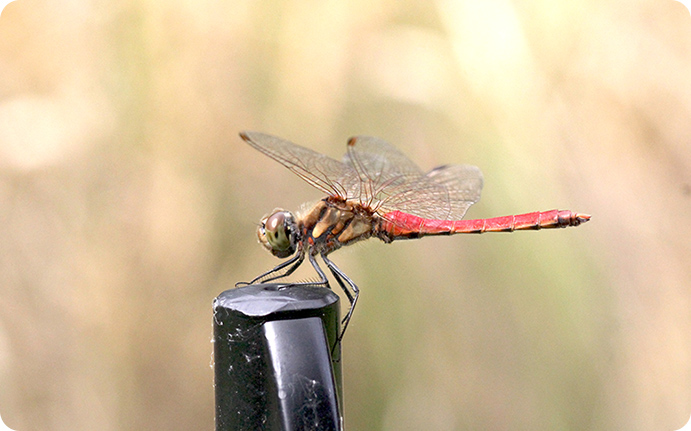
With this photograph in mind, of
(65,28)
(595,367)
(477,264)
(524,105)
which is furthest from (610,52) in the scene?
(65,28)

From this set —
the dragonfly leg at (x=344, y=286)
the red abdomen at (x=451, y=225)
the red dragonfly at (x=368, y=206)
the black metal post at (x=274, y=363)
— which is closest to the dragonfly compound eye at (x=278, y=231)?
the red dragonfly at (x=368, y=206)

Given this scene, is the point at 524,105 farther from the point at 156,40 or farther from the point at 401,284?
the point at 156,40

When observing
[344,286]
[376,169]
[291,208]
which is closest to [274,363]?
[344,286]

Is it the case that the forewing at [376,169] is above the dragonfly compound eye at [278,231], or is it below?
above

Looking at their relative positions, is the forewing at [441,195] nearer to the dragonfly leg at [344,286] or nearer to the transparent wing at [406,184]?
the transparent wing at [406,184]

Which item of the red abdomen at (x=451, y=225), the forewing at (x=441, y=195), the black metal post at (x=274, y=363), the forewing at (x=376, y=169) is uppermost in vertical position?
the forewing at (x=376, y=169)

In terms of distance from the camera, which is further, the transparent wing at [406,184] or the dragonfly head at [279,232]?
the transparent wing at [406,184]

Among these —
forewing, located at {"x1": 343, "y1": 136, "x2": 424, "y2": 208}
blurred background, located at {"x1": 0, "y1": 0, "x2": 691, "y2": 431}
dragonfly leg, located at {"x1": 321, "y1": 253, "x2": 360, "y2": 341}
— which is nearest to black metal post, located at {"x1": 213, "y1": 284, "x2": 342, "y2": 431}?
dragonfly leg, located at {"x1": 321, "y1": 253, "x2": 360, "y2": 341}

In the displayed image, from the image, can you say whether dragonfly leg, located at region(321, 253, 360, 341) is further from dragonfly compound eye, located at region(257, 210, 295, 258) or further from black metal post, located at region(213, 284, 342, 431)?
black metal post, located at region(213, 284, 342, 431)
